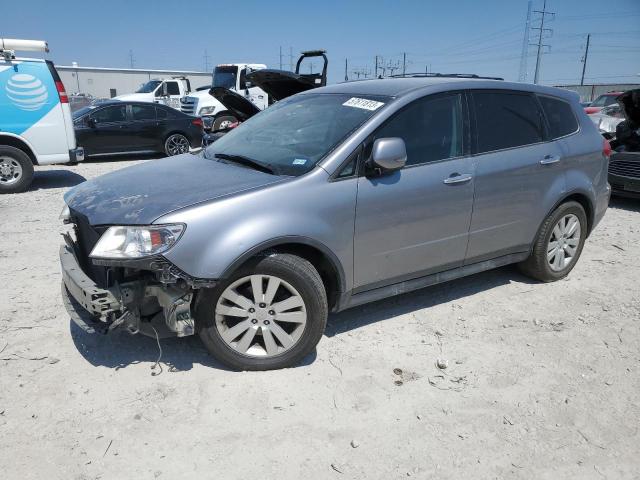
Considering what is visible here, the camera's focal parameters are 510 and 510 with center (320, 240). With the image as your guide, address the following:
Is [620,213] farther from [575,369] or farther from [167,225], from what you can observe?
[167,225]

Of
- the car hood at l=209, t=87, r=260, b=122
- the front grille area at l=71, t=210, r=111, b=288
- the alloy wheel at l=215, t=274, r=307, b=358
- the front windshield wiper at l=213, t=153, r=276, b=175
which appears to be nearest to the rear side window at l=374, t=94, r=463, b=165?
the front windshield wiper at l=213, t=153, r=276, b=175

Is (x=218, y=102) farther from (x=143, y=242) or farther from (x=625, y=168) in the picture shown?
(x=143, y=242)

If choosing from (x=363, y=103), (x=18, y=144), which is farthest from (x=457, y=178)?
(x=18, y=144)

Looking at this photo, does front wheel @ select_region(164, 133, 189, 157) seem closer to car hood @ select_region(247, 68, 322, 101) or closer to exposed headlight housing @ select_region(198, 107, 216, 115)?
exposed headlight housing @ select_region(198, 107, 216, 115)

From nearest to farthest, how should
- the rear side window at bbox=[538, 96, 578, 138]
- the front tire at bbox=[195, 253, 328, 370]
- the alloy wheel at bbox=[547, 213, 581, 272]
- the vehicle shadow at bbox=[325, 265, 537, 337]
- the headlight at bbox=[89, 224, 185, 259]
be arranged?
1. the headlight at bbox=[89, 224, 185, 259]
2. the front tire at bbox=[195, 253, 328, 370]
3. the vehicle shadow at bbox=[325, 265, 537, 337]
4. the rear side window at bbox=[538, 96, 578, 138]
5. the alloy wheel at bbox=[547, 213, 581, 272]

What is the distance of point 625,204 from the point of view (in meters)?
8.46

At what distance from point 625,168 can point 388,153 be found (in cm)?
653

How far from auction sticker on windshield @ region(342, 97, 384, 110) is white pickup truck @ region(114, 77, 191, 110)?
1738cm

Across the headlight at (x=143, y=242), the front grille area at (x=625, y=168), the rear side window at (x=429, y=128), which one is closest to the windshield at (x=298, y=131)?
the rear side window at (x=429, y=128)

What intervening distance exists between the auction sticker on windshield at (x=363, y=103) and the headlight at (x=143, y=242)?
5.15 feet

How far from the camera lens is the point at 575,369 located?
11.0ft

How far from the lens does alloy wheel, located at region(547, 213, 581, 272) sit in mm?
4621

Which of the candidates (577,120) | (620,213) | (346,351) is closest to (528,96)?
(577,120)

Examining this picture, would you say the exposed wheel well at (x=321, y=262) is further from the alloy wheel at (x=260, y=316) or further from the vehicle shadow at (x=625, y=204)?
the vehicle shadow at (x=625, y=204)
